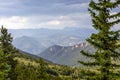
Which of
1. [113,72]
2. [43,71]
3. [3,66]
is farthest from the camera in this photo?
[43,71]

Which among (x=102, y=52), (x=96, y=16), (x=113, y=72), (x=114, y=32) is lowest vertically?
(x=113, y=72)

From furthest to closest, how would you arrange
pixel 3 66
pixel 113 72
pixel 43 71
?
pixel 43 71 < pixel 3 66 < pixel 113 72

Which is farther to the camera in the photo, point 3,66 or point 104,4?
point 3,66

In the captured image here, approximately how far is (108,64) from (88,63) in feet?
5.35

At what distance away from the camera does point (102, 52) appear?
2384 cm

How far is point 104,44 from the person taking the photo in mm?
24000

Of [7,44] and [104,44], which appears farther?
[7,44]

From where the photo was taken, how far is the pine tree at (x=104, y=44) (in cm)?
2334

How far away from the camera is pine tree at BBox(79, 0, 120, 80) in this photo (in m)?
23.3

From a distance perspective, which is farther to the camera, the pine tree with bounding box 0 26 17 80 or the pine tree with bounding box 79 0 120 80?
the pine tree with bounding box 0 26 17 80

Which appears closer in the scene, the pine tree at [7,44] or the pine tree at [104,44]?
the pine tree at [104,44]

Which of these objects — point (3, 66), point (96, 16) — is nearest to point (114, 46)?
point (96, 16)

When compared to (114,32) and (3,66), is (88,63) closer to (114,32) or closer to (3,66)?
(114,32)

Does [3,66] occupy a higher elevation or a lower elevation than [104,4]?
lower
